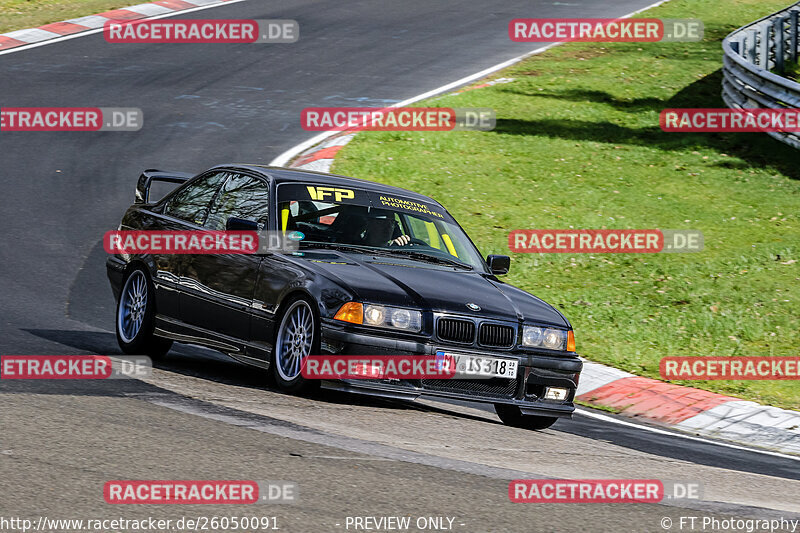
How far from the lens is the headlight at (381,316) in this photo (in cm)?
732

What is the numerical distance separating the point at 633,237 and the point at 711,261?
116cm

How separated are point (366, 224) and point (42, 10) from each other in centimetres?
2163

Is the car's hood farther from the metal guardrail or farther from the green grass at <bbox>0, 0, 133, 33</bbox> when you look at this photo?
the green grass at <bbox>0, 0, 133, 33</bbox>

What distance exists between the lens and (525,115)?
20.5 m

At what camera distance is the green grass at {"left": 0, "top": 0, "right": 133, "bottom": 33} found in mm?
25969

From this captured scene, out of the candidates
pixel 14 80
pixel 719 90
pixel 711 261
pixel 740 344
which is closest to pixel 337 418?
pixel 740 344

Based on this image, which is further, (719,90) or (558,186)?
(719,90)

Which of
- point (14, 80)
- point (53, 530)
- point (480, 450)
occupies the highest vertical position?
Result: point (14, 80)

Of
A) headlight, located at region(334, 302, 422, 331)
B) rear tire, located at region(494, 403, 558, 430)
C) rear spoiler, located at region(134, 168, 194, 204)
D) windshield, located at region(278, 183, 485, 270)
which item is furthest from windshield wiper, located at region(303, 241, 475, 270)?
rear spoiler, located at region(134, 168, 194, 204)

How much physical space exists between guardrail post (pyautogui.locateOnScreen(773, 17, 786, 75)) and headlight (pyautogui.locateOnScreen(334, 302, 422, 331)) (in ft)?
55.8

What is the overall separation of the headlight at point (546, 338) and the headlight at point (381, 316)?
0.82 m

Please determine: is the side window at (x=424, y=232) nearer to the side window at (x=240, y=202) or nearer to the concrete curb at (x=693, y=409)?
the side window at (x=240, y=202)

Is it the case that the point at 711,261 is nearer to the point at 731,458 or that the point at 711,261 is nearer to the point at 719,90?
the point at 731,458

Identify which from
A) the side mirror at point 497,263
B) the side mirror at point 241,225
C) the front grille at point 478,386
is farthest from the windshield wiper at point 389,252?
the front grille at point 478,386
